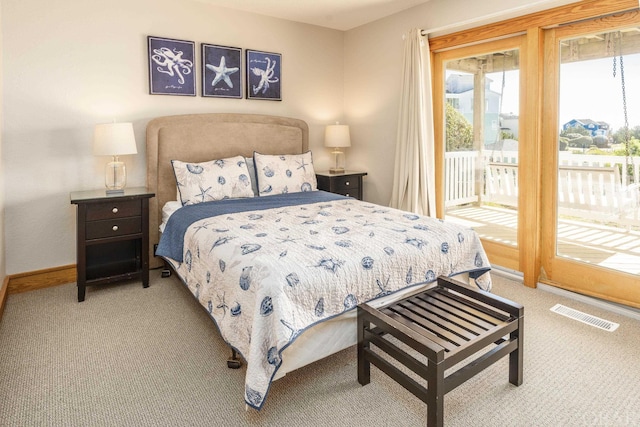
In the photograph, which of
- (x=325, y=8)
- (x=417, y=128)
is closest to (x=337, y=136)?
(x=417, y=128)

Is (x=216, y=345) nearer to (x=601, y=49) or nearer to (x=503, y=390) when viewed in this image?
(x=503, y=390)

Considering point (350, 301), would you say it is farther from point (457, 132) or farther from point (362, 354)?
point (457, 132)

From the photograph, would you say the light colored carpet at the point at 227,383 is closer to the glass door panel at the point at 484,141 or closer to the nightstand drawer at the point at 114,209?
the nightstand drawer at the point at 114,209

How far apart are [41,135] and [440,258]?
10.4 feet

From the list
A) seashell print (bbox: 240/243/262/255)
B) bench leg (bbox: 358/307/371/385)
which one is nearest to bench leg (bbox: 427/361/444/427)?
bench leg (bbox: 358/307/371/385)

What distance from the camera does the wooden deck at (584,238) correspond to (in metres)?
2.82

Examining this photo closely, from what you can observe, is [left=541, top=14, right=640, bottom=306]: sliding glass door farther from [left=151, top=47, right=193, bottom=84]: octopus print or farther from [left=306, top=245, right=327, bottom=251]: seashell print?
[left=151, top=47, right=193, bottom=84]: octopus print

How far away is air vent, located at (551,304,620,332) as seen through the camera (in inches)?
102

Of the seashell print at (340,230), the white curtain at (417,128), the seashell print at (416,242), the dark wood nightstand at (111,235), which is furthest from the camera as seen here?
the white curtain at (417,128)

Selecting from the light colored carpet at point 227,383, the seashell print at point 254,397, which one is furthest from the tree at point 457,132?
the seashell print at point 254,397

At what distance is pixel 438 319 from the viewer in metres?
1.97

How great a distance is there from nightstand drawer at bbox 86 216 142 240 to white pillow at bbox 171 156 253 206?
41 cm

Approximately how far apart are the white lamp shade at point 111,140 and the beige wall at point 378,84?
2.58 meters

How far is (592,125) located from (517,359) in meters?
1.96
